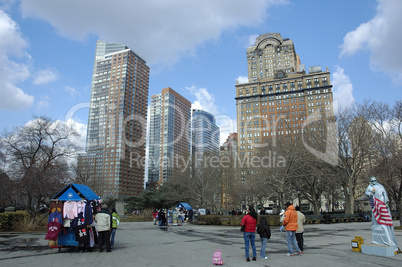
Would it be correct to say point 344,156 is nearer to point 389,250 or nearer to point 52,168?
point 389,250

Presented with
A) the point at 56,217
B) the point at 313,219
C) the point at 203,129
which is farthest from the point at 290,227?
the point at 203,129

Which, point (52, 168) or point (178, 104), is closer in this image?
point (52, 168)

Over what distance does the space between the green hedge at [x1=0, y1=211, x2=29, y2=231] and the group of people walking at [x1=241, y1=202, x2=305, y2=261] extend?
18.8m

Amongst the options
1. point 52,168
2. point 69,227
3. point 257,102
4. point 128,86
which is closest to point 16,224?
point 52,168

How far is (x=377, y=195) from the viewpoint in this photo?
10.0 m

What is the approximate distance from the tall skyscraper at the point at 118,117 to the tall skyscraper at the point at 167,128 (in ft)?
25.2

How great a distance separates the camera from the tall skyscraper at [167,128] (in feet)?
386

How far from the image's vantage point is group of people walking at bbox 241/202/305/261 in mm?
8633

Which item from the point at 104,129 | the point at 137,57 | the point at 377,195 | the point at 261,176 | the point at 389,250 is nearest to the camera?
the point at 389,250

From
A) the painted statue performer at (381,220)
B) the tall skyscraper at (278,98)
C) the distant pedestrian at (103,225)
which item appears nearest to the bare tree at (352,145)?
the painted statue performer at (381,220)

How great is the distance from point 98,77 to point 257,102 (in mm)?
77704

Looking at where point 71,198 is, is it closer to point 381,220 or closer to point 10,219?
point 381,220

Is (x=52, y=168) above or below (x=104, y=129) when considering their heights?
below

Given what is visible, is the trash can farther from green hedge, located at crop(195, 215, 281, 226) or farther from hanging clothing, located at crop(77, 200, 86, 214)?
hanging clothing, located at crop(77, 200, 86, 214)
